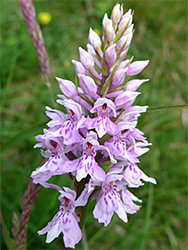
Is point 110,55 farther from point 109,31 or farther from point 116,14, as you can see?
point 116,14

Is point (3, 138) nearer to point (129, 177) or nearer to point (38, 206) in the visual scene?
point (38, 206)

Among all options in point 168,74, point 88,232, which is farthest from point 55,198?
point 168,74

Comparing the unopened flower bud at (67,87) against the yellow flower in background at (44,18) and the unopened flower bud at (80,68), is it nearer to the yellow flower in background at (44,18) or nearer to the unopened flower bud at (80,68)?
the unopened flower bud at (80,68)

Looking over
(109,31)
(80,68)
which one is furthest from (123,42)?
(80,68)

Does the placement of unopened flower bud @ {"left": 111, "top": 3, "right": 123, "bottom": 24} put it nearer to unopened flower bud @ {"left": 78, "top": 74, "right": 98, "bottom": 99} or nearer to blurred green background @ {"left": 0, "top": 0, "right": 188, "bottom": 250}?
unopened flower bud @ {"left": 78, "top": 74, "right": 98, "bottom": 99}

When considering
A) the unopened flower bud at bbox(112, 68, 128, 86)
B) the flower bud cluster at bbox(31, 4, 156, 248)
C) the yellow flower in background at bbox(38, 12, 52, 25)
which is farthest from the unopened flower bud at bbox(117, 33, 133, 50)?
the yellow flower in background at bbox(38, 12, 52, 25)

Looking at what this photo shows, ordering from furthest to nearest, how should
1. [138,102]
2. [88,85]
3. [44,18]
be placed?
1. [44,18]
2. [138,102]
3. [88,85]

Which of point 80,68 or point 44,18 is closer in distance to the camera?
point 80,68
